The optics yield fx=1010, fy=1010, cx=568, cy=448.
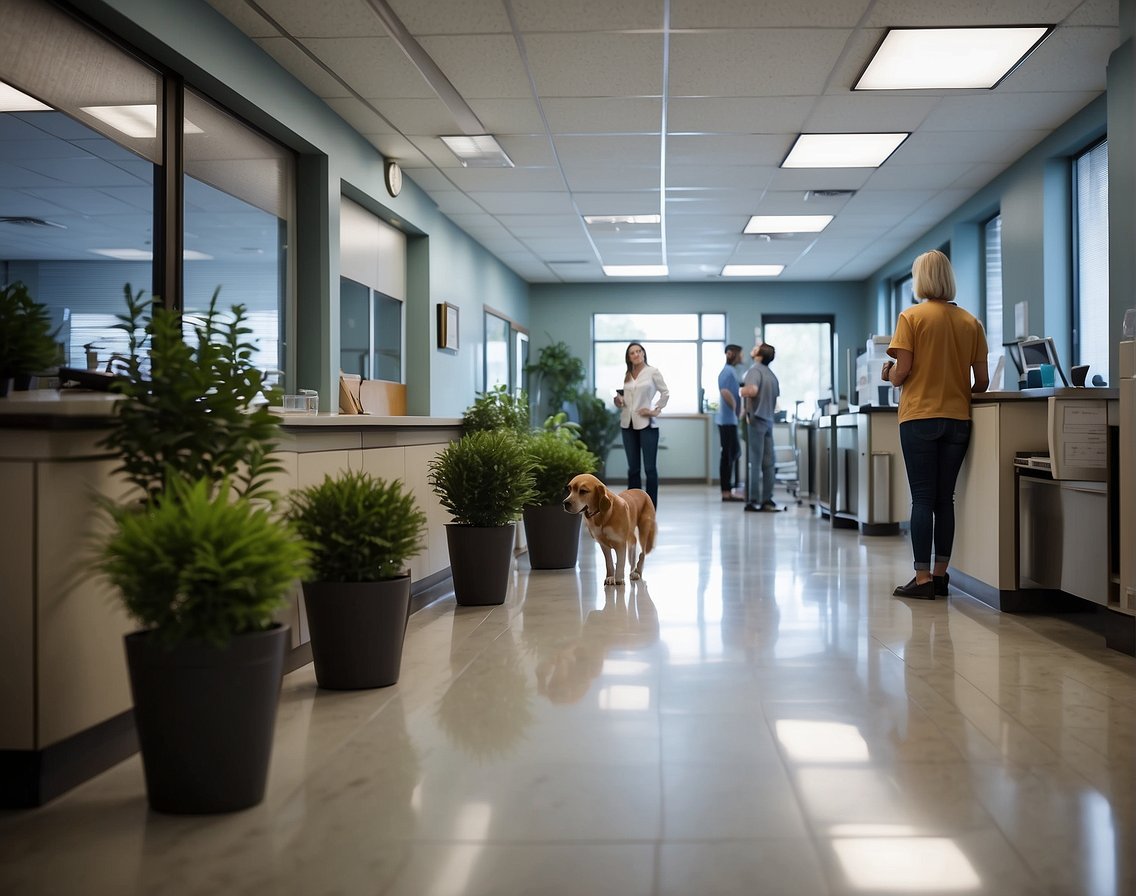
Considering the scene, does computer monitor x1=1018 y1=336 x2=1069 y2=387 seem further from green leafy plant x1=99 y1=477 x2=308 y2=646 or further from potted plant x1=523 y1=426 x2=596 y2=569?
green leafy plant x1=99 y1=477 x2=308 y2=646

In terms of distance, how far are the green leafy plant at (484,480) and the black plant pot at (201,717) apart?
232cm

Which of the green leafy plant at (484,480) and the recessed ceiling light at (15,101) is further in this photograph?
the green leafy plant at (484,480)

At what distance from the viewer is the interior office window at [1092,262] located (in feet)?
20.5

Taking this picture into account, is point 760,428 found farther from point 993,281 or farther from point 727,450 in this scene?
point 993,281

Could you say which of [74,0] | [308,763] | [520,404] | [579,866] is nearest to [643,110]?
[520,404]

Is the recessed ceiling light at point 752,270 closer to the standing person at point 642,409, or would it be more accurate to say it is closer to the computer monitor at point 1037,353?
the standing person at point 642,409

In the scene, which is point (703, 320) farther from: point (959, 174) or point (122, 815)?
point (122, 815)

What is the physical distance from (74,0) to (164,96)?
2.74 feet

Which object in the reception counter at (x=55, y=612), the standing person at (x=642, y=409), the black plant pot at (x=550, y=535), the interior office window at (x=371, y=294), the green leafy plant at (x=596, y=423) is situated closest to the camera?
the reception counter at (x=55, y=612)

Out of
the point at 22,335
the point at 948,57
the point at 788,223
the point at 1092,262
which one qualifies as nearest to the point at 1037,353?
the point at 948,57

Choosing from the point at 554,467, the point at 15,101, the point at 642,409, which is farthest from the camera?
the point at 642,409

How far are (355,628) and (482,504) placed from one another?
4.85 ft

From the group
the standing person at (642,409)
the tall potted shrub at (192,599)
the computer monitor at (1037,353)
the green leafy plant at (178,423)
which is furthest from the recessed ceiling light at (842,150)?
the tall potted shrub at (192,599)

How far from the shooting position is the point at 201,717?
1.98m
